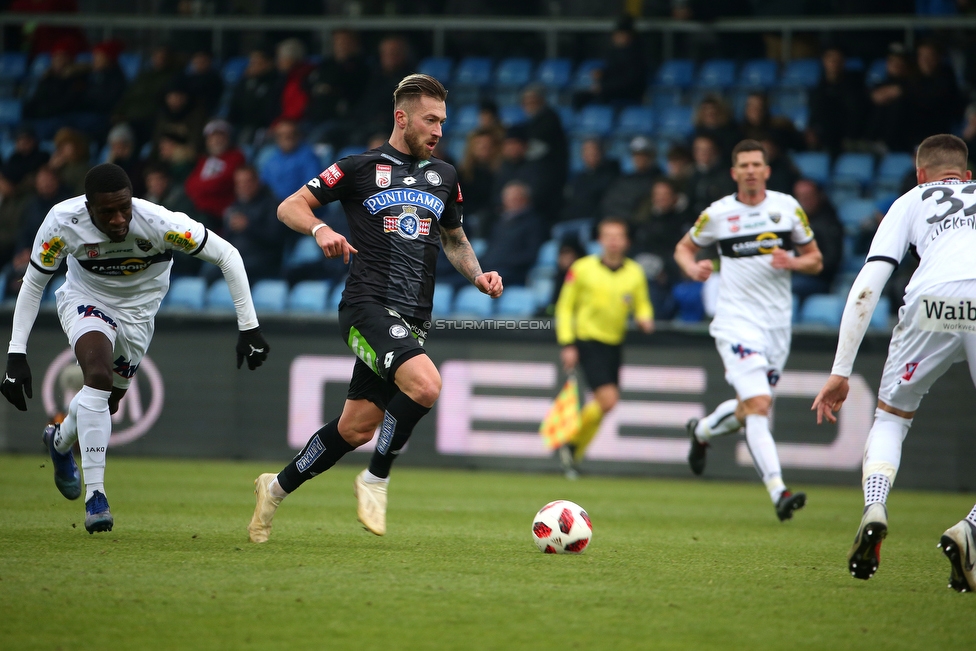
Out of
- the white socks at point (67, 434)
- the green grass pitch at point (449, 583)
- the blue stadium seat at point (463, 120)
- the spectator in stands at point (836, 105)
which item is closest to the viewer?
the green grass pitch at point (449, 583)

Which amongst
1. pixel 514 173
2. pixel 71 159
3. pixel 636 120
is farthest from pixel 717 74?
pixel 71 159

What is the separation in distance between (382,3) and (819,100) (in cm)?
775

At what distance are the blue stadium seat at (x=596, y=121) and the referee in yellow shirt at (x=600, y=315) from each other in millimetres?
4313

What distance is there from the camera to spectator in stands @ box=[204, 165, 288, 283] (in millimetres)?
15180

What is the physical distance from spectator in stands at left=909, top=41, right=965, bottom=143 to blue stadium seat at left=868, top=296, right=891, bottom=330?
8.17ft

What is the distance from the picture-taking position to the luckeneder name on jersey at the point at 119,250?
653 cm

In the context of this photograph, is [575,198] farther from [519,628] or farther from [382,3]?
[519,628]

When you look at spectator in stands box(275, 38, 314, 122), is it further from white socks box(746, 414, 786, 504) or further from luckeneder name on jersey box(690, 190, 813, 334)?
white socks box(746, 414, 786, 504)

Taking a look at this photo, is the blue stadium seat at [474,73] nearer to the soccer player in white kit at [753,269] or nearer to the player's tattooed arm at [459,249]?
the soccer player in white kit at [753,269]

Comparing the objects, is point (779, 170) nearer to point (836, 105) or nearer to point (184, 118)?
point (836, 105)

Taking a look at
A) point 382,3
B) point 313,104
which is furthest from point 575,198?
point 382,3

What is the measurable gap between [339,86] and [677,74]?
5.10m

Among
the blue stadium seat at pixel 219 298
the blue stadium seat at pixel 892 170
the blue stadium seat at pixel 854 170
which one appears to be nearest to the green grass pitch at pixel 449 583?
the blue stadium seat at pixel 219 298

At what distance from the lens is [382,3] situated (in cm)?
1900
